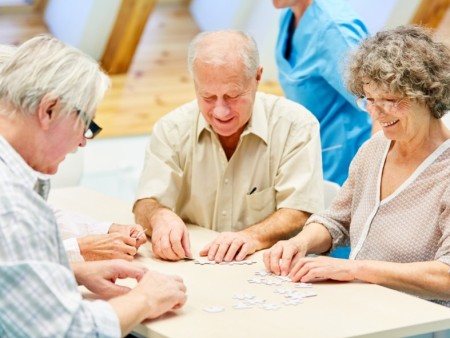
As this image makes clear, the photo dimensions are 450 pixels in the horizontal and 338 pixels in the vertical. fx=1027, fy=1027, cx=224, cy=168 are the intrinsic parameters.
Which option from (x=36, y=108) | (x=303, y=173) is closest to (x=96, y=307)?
(x=36, y=108)

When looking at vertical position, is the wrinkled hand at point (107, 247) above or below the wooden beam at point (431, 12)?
below

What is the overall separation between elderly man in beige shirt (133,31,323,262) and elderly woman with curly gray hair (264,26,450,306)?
1.20 feet

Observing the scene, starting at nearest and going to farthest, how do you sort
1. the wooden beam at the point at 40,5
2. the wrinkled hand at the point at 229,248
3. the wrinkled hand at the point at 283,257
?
the wrinkled hand at the point at 283,257
the wrinkled hand at the point at 229,248
the wooden beam at the point at 40,5

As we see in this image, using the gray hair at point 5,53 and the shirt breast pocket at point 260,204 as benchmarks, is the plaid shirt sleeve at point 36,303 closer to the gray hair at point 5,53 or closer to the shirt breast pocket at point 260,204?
the gray hair at point 5,53

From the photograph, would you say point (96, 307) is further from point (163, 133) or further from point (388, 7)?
point (388, 7)

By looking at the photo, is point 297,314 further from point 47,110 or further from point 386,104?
point 47,110

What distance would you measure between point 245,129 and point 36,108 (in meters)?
1.29

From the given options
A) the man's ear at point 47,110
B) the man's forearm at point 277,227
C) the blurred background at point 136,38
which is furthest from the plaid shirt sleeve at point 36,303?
the blurred background at point 136,38

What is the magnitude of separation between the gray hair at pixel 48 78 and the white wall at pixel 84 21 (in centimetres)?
385

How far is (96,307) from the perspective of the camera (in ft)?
7.14

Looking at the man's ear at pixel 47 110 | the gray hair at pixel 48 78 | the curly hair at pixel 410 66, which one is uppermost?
the curly hair at pixel 410 66

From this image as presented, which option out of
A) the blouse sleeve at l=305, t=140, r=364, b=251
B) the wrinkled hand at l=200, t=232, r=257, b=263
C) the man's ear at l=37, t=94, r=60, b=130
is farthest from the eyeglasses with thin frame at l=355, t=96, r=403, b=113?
the man's ear at l=37, t=94, r=60, b=130

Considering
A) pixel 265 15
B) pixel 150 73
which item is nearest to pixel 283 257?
pixel 265 15

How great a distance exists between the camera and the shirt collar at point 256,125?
3.36 meters
